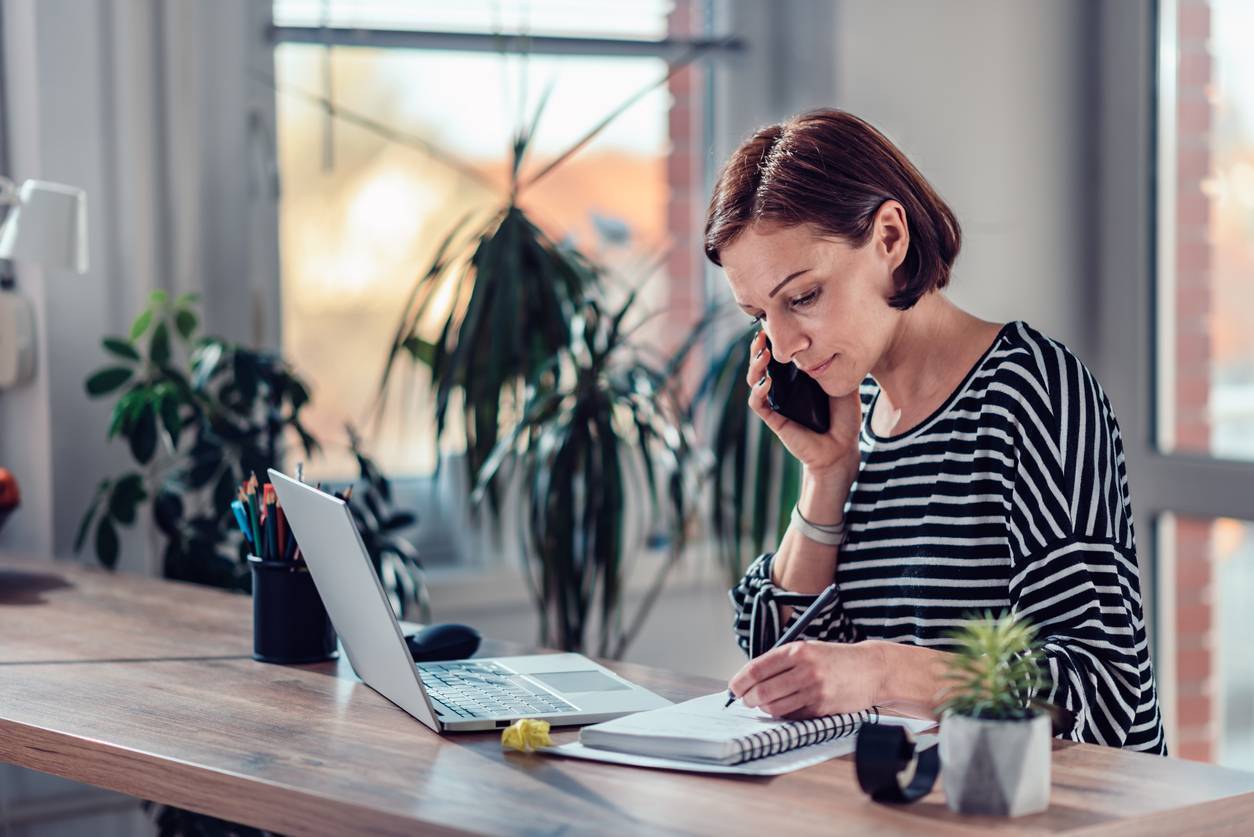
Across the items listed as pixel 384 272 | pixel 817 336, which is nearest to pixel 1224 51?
pixel 384 272

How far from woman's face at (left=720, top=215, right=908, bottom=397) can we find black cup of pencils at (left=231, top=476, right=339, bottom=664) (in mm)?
577

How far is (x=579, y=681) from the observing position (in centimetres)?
158

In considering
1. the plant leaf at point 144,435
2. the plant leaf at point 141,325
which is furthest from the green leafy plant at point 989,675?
the plant leaf at point 141,325

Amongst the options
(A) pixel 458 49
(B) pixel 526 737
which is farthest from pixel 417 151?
(B) pixel 526 737

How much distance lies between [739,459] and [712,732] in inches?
56.0

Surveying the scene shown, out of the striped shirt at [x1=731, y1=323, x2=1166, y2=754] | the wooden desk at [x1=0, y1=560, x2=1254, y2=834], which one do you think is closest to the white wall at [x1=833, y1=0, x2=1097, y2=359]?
the striped shirt at [x1=731, y1=323, x2=1166, y2=754]

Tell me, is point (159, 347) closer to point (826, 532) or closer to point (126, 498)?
point (126, 498)

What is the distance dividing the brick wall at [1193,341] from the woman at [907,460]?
1.74m

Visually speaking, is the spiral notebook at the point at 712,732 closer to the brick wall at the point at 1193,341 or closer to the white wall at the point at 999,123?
the white wall at the point at 999,123

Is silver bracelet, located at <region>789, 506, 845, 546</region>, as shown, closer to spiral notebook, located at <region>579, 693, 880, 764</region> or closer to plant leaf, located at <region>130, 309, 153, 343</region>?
spiral notebook, located at <region>579, 693, 880, 764</region>

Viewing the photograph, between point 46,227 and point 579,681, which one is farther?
point 46,227

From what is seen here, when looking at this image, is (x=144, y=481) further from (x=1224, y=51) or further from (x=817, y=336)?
(x=1224, y=51)

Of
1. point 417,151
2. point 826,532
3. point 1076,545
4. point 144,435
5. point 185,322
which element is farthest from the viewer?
point 417,151

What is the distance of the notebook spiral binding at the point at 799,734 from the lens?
1274mm
